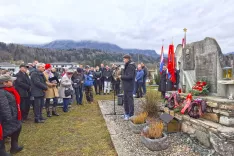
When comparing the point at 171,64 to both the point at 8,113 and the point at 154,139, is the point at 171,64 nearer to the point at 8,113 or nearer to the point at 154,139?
the point at 154,139

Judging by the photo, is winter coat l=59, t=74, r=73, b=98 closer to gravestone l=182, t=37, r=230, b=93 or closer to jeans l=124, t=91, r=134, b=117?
jeans l=124, t=91, r=134, b=117

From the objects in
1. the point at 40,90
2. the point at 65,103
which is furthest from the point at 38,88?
the point at 65,103

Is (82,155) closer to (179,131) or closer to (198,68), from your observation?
(179,131)

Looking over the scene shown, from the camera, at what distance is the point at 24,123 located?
6480 millimetres

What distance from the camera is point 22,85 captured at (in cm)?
639

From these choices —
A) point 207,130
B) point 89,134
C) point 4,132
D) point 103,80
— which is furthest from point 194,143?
point 103,80

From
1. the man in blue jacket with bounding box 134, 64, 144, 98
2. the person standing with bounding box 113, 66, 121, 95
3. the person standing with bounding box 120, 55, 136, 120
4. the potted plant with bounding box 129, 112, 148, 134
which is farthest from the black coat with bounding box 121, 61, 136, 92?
the man in blue jacket with bounding box 134, 64, 144, 98

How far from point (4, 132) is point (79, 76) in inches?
231

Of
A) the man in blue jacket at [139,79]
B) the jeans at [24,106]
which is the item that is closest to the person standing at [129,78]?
the jeans at [24,106]

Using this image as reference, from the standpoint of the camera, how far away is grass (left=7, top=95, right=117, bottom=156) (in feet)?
14.4

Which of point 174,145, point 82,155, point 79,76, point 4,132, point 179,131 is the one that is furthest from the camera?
point 79,76

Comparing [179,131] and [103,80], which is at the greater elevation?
[103,80]

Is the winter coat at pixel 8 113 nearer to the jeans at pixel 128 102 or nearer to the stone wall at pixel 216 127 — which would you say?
the jeans at pixel 128 102

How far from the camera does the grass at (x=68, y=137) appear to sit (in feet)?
14.4
